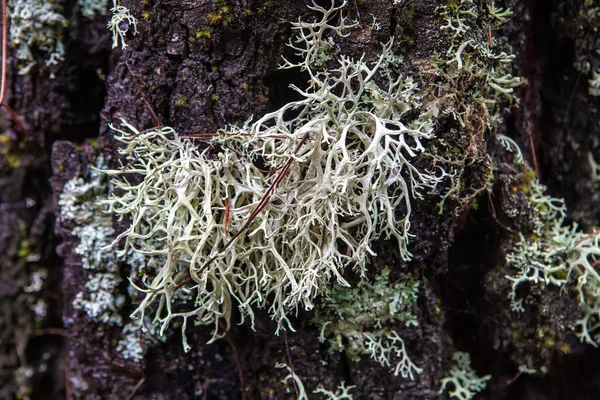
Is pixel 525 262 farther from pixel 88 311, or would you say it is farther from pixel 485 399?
pixel 88 311

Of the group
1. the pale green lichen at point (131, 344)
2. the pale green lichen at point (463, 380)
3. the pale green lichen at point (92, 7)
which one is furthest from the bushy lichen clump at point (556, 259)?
the pale green lichen at point (92, 7)

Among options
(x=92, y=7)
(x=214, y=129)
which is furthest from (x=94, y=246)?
(x=92, y=7)

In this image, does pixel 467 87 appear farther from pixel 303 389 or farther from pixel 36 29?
pixel 36 29

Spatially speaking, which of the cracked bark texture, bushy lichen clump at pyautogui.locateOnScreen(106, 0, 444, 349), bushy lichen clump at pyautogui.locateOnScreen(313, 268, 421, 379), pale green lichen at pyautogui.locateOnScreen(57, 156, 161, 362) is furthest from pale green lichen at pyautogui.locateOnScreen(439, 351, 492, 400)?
pale green lichen at pyautogui.locateOnScreen(57, 156, 161, 362)

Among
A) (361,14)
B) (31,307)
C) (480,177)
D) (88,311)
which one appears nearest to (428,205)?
(480,177)

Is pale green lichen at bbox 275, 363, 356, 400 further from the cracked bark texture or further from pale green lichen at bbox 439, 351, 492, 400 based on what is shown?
pale green lichen at bbox 439, 351, 492, 400

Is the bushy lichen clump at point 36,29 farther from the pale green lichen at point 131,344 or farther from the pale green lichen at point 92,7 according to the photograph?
the pale green lichen at point 131,344
